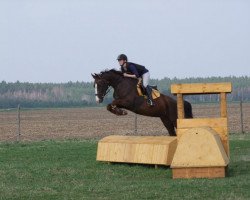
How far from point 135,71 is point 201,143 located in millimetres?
3975

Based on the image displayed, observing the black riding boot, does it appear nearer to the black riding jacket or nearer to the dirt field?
the black riding jacket

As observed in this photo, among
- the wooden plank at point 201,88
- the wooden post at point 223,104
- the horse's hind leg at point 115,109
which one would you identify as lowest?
the horse's hind leg at point 115,109

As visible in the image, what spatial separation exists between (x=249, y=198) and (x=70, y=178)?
4214 millimetres

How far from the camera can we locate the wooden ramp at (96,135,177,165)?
13703mm

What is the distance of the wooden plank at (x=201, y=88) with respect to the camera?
13.0m

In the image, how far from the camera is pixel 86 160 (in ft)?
51.2

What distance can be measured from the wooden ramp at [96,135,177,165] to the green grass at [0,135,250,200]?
0.58ft

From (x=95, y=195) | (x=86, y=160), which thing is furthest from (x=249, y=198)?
(x=86, y=160)

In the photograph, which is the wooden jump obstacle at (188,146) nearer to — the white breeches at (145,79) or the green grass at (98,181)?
the green grass at (98,181)

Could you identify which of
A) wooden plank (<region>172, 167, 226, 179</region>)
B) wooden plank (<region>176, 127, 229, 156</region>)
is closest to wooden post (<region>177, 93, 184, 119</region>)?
wooden plank (<region>176, 127, 229, 156</region>)

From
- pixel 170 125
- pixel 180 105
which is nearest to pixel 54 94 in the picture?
pixel 170 125

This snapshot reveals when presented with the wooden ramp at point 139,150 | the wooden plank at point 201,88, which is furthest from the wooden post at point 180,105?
the wooden ramp at point 139,150

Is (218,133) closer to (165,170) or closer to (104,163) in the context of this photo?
(165,170)

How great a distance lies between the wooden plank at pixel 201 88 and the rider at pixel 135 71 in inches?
99.6
